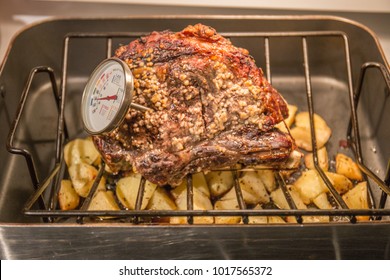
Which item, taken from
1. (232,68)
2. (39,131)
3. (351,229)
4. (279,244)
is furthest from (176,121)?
(39,131)

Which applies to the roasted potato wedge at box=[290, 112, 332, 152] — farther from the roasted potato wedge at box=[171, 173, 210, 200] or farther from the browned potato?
the browned potato

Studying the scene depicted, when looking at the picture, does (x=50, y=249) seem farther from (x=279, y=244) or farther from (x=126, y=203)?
(x=279, y=244)

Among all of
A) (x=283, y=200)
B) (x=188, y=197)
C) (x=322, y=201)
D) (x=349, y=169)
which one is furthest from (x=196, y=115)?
(x=349, y=169)

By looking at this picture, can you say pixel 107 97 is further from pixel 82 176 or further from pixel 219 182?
pixel 219 182

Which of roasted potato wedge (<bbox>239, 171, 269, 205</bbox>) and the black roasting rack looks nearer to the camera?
the black roasting rack

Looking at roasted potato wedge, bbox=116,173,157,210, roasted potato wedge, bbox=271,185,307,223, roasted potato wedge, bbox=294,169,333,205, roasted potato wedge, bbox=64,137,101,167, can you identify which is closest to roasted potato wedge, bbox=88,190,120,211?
roasted potato wedge, bbox=116,173,157,210
